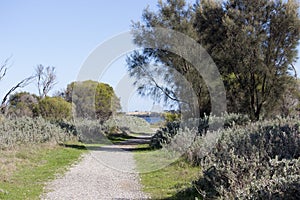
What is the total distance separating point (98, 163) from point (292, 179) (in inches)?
376

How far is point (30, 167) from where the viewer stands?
1109 cm

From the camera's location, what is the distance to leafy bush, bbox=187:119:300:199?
4167mm

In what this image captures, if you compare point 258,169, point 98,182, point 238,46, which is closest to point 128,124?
point 238,46

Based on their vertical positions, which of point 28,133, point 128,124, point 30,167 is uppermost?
point 128,124

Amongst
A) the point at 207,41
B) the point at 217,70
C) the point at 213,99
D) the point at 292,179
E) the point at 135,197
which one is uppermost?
the point at 207,41

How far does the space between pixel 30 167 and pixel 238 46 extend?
12.8 meters

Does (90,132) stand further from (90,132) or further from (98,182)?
(98,182)

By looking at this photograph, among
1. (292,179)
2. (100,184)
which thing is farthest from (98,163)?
(292,179)

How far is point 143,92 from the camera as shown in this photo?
22953 millimetres

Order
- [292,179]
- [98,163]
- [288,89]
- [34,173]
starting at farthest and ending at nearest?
[288,89] < [98,163] < [34,173] < [292,179]

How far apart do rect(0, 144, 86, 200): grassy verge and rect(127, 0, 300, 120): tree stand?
9.66 m

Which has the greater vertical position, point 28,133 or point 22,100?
point 22,100

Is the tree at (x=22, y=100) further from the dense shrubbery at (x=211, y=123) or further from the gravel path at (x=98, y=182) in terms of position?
the gravel path at (x=98, y=182)

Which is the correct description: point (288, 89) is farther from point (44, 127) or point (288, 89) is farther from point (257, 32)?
point (44, 127)
